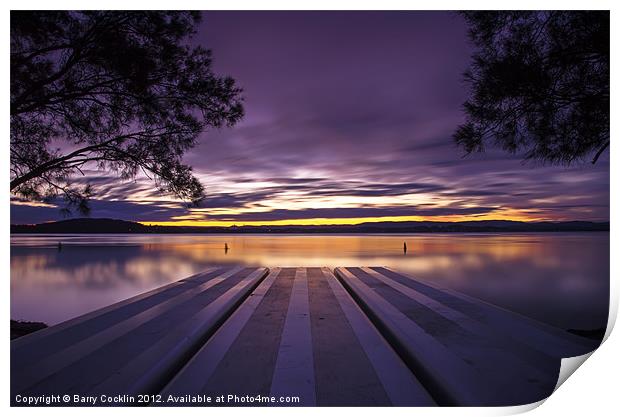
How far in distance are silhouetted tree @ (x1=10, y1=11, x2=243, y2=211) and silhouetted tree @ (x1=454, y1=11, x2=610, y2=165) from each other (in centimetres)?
290

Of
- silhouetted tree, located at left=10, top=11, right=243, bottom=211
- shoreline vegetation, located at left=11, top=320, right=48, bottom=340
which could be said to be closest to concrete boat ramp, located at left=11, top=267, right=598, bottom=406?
silhouetted tree, located at left=10, top=11, right=243, bottom=211

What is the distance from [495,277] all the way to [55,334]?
37.7 ft

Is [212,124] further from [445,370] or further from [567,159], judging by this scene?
[567,159]

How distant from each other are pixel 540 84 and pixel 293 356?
3954mm

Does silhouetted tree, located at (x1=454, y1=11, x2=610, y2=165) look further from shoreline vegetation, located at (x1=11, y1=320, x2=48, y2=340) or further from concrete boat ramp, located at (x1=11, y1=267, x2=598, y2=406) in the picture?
shoreline vegetation, located at (x1=11, y1=320, x2=48, y2=340)

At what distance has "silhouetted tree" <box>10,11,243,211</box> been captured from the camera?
3.48 metres

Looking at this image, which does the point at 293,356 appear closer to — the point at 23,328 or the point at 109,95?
the point at 109,95

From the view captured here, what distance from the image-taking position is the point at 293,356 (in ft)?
8.29

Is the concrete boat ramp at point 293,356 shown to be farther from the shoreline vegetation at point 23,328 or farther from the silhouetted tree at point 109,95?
the shoreline vegetation at point 23,328

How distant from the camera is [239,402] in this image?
210 cm

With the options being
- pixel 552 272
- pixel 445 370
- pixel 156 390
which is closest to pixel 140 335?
pixel 156 390

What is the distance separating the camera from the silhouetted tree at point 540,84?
12.3 feet

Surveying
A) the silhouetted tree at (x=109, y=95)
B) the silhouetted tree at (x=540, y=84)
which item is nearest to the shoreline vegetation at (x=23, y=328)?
the silhouetted tree at (x=109, y=95)

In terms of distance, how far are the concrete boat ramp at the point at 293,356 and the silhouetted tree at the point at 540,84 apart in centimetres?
216
